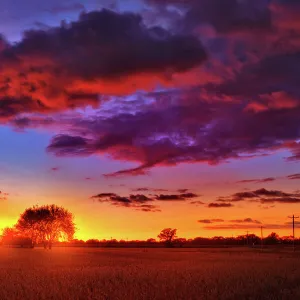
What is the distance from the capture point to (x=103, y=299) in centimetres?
1675

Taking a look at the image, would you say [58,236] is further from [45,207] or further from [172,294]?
[172,294]

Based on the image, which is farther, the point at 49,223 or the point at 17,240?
the point at 17,240

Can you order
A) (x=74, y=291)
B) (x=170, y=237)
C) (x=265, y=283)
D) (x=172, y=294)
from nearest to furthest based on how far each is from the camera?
(x=172, y=294) < (x=74, y=291) < (x=265, y=283) < (x=170, y=237)

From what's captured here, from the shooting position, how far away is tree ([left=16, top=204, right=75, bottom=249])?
349ft

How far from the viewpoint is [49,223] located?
107m

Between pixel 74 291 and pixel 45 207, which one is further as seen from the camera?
pixel 45 207

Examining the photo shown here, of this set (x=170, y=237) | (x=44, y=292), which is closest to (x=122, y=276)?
(x=44, y=292)

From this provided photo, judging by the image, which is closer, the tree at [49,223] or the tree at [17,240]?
the tree at [49,223]

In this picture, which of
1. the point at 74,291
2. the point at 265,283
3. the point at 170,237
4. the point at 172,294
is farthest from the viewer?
the point at 170,237

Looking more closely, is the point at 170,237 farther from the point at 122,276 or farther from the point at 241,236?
the point at 122,276

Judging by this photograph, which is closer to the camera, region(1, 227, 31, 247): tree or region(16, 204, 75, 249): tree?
region(16, 204, 75, 249): tree

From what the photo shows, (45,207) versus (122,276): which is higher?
(45,207)

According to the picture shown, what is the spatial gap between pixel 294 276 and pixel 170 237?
15921cm

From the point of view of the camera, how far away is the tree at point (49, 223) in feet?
349
